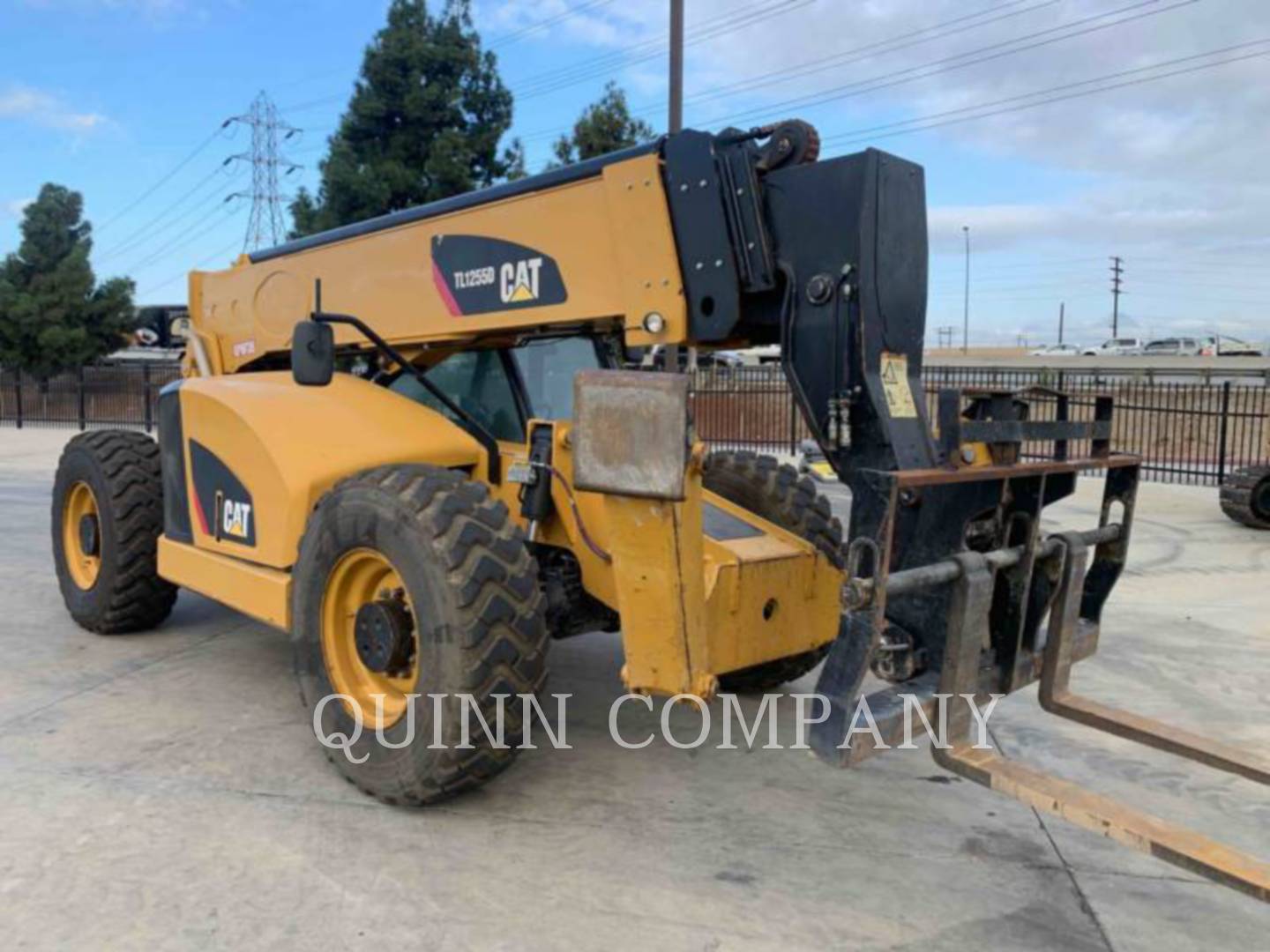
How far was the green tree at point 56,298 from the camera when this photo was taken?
89.4 feet

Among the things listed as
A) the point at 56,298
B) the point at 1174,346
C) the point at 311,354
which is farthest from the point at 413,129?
the point at 1174,346

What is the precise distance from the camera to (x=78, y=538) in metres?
6.19

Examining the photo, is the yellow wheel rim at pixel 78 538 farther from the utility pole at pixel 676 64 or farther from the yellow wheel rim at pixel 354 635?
the utility pole at pixel 676 64

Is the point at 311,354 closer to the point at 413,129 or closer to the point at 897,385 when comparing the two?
the point at 897,385

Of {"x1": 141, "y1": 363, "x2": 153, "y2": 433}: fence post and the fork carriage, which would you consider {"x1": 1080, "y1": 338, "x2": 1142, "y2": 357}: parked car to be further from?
the fork carriage

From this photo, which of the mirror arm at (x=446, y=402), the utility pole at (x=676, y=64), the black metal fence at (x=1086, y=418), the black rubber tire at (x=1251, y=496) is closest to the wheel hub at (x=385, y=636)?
the mirror arm at (x=446, y=402)

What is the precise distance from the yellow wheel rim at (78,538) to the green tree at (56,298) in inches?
954

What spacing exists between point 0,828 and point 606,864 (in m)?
2.06

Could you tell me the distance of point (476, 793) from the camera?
12.8 ft

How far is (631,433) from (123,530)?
3622 mm

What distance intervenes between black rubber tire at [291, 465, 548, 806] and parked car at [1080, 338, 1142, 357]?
6367 centimetres

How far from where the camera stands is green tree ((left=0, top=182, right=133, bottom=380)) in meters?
27.2

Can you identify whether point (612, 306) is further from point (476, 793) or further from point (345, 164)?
point (345, 164)

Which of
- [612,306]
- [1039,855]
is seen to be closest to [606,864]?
[1039,855]
